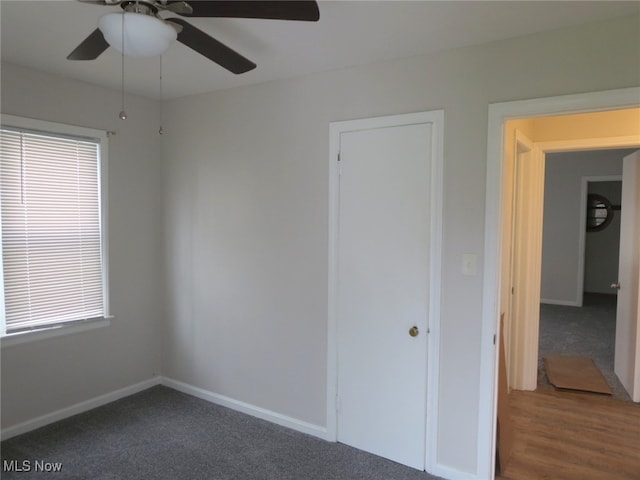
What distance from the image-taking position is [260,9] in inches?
61.6

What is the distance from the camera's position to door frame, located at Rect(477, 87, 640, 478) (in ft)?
7.45

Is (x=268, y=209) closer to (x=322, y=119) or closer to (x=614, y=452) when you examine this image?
(x=322, y=119)

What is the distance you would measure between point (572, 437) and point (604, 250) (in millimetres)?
6445

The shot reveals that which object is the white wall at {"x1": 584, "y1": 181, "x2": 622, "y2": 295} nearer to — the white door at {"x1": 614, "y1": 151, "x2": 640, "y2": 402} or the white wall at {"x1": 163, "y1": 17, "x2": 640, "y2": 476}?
the white door at {"x1": 614, "y1": 151, "x2": 640, "y2": 402}

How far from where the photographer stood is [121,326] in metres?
3.64

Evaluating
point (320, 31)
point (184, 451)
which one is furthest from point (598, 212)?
point (184, 451)

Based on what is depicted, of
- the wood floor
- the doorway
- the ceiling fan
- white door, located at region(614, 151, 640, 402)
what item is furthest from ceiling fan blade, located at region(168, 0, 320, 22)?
the doorway

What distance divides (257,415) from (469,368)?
1.72m

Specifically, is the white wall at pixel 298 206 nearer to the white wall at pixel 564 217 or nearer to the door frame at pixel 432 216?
the door frame at pixel 432 216

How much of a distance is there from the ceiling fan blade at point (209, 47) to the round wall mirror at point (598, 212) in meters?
8.12

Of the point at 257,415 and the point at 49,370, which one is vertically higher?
the point at 49,370

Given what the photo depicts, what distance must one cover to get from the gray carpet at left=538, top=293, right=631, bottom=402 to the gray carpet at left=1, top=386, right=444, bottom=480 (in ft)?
7.91

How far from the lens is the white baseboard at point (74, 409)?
A: 2980mm

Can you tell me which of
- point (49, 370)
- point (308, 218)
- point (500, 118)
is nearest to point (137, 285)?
point (49, 370)
